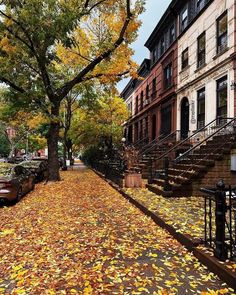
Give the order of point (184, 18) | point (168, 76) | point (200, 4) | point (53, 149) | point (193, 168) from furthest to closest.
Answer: point (168, 76) → point (184, 18) → point (200, 4) → point (53, 149) → point (193, 168)

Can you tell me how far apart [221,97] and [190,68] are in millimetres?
4868

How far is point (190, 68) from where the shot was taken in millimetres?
19625

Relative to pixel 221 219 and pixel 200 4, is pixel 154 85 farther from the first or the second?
pixel 221 219

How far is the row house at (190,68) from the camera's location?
1512 centimetres

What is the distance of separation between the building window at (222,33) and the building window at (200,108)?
9.26 ft

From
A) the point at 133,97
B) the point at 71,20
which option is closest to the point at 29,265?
the point at 71,20

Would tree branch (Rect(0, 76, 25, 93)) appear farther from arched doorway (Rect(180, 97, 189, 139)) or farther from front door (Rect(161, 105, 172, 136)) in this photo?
front door (Rect(161, 105, 172, 136))

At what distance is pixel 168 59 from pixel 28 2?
13.8 m

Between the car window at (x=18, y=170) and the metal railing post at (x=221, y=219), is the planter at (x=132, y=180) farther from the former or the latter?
the metal railing post at (x=221, y=219)

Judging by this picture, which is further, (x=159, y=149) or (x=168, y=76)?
(x=168, y=76)

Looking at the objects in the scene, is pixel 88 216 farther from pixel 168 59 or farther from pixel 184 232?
pixel 168 59

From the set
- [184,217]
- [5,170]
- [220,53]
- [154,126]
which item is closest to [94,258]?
[184,217]

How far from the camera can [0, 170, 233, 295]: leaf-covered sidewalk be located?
4.22 meters

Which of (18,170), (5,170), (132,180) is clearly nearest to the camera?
(5,170)
